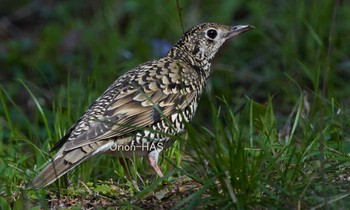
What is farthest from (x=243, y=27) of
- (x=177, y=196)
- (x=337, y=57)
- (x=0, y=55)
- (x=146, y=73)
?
(x=0, y=55)

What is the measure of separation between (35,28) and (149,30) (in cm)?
225

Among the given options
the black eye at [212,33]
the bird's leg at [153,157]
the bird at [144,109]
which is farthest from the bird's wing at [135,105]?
the black eye at [212,33]

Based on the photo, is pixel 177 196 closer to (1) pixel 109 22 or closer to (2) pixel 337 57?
(2) pixel 337 57

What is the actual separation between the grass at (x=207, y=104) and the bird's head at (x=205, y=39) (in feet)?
1.47

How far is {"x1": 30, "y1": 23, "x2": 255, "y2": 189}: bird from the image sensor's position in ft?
20.1

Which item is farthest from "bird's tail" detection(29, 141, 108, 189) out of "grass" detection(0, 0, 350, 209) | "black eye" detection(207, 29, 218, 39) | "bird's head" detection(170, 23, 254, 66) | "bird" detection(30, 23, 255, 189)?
"black eye" detection(207, 29, 218, 39)

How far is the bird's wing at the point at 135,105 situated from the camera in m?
6.25

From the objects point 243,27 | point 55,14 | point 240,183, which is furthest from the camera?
point 55,14

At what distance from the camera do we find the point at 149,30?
11.2m

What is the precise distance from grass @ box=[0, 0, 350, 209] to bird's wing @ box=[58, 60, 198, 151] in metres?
0.28

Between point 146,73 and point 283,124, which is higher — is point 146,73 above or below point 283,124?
above

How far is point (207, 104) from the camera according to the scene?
388 inches

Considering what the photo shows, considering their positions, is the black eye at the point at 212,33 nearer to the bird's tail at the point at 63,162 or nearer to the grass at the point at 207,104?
the grass at the point at 207,104

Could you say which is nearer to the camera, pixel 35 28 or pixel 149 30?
pixel 149 30
